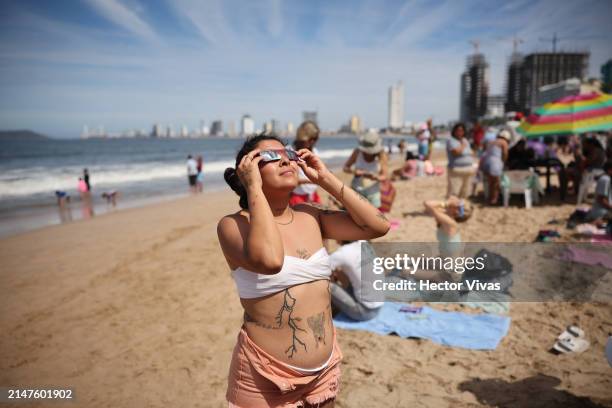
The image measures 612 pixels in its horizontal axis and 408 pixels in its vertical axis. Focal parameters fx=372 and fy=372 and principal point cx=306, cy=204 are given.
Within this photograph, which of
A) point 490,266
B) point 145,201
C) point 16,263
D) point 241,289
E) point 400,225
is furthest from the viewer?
point 145,201

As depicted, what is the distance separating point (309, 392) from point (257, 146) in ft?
4.04

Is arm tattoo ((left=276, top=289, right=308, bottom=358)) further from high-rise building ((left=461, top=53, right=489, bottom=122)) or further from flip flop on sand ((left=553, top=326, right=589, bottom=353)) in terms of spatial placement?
high-rise building ((left=461, top=53, right=489, bottom=122))

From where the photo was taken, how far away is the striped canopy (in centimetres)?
824

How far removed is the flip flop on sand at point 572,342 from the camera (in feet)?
11.7

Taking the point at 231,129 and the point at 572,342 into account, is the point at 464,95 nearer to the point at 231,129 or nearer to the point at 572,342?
the point at 231,129

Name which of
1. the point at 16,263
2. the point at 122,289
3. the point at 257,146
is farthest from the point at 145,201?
the point at 257,146

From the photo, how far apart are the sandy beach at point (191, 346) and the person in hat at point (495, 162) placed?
1899 millimetres

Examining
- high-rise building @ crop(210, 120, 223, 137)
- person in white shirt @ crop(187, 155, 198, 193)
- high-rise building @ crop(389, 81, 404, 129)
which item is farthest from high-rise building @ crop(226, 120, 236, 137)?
person in white shirt @ crop(187, 155, 198, 193)

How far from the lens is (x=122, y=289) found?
5836 millimetres

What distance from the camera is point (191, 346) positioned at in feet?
13.5

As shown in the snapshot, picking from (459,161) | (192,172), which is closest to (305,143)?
(459,161)

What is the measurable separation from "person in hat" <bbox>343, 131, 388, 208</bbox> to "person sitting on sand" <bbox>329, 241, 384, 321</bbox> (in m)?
1.82

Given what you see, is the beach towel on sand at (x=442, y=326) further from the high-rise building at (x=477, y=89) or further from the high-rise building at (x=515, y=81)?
the high-rise building at (x=477, y=89)

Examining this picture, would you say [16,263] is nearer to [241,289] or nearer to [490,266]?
[241,289]
